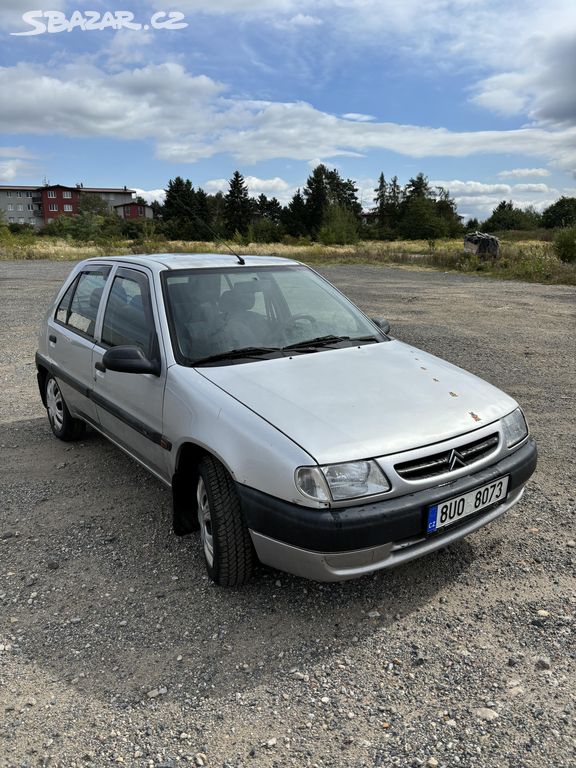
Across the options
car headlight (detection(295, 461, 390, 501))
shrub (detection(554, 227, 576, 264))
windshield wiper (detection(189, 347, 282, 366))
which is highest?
shrub (detection(554, 227, 576, 264))

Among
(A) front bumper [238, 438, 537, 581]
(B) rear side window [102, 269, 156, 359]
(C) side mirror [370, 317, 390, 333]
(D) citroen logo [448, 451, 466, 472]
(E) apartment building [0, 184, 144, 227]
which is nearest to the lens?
(A) front bumper [238, 438, 537, 581]

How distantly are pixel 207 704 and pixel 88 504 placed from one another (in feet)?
6.53

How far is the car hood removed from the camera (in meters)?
2.51

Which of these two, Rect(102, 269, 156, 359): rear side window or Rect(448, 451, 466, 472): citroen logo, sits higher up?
Rect(102, 269, 156, 359): rear side window

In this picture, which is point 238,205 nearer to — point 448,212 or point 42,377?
point 448,212

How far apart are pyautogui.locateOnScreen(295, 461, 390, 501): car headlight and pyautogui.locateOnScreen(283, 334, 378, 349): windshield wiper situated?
1.23 metres

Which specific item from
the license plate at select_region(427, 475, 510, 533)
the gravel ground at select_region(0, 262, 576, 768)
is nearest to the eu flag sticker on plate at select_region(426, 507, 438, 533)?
the license plate at select_region(427, 475, 510, 533)

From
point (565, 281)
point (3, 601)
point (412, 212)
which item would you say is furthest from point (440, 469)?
point (412, 212)

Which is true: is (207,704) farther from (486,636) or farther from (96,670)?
(486,636)

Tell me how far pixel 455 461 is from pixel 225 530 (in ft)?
3.65

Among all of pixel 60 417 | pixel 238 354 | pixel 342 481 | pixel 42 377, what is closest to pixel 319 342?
pixel 238 354

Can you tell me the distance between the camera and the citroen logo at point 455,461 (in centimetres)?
262

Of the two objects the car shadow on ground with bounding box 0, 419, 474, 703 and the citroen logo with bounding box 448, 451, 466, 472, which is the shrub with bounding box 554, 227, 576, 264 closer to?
the car shadow on ground with bounding box 0, 419, 474, 703

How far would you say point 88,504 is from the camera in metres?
3.87
